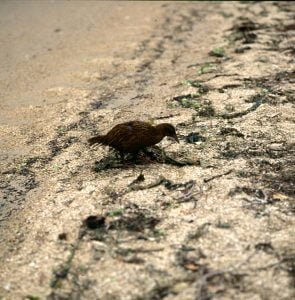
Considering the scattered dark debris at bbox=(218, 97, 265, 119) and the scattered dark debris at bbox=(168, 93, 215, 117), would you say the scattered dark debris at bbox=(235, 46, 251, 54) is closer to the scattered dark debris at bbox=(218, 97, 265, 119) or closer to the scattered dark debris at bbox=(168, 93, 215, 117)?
the scattered dark debris at bbox=(168, 93, 215, 117)

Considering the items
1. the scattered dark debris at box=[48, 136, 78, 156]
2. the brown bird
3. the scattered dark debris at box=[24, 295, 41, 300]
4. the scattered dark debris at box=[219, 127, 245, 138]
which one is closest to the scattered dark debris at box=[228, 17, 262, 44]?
the scattered dark debris at box=[219, 127, 245, 138]

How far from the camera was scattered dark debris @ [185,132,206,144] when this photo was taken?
196 inches

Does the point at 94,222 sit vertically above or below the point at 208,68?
above

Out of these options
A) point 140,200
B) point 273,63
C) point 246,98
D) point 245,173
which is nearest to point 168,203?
point 140,200

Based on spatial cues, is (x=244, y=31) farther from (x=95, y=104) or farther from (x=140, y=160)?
(x=140, y=160)

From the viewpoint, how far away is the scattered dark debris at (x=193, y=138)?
4.98 metres

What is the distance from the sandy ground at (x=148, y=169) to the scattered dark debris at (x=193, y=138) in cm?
3

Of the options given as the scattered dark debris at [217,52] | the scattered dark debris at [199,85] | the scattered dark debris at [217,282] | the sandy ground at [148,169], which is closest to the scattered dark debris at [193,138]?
the sandy ground at [148,169]

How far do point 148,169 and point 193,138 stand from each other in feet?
2.51

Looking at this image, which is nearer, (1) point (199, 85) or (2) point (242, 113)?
(2) point (242, 113)

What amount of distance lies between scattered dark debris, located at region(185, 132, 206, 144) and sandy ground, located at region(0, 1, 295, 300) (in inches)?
1.1

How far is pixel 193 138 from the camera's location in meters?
5.03

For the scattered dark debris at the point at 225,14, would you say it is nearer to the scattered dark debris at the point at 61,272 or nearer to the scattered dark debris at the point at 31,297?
the scattered dark debris at the point at 61,272

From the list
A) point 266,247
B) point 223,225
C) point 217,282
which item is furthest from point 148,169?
point 217,282
